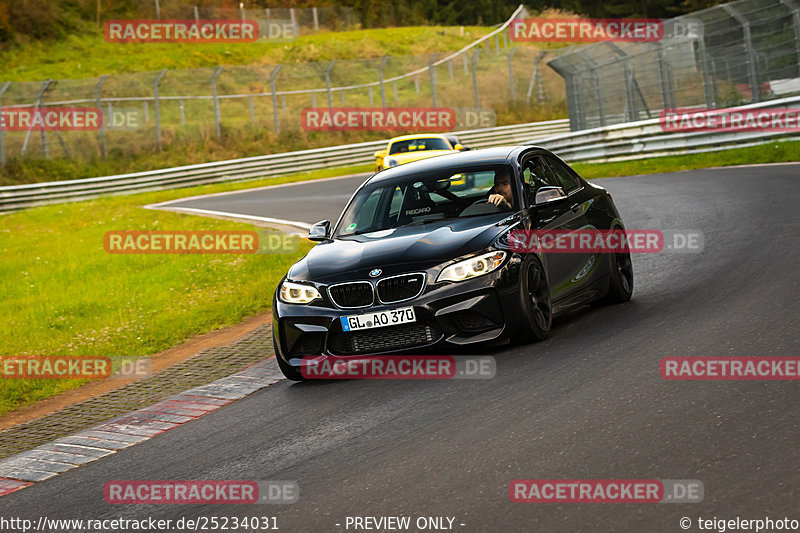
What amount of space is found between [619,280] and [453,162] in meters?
1.76

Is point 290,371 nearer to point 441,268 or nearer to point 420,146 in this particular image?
point 441,268

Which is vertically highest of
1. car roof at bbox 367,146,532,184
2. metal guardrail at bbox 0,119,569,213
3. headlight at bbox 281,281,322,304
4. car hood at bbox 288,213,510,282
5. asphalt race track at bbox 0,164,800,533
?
car roof at bbox 367,146,532,184

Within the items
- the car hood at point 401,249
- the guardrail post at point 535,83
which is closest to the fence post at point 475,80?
the guardrail post at point 535,83

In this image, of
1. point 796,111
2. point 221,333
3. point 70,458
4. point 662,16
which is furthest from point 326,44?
point 70,458

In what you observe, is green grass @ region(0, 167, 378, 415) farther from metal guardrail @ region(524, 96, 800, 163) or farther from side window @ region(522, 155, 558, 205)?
metal guardrail @ region(524, 96, 800, 163)

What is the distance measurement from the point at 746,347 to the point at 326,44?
6498 cm

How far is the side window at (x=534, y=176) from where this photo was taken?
8695mm

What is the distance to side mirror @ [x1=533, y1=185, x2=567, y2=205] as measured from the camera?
8.23 metres

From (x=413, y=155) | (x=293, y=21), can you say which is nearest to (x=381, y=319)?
(x=413, y=155)

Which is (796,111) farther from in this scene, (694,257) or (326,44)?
(326,44)

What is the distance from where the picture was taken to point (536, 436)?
17.9 feet

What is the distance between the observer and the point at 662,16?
7475 cm

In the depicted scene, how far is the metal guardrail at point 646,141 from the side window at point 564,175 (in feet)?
44.1

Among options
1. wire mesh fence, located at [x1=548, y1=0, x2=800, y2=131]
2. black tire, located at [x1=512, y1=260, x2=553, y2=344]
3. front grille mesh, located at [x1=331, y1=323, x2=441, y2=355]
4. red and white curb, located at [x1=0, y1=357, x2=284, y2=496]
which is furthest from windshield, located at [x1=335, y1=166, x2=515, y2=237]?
wire mesh fence, located at [x1=548, y1=0, x2=800, y2=131]
